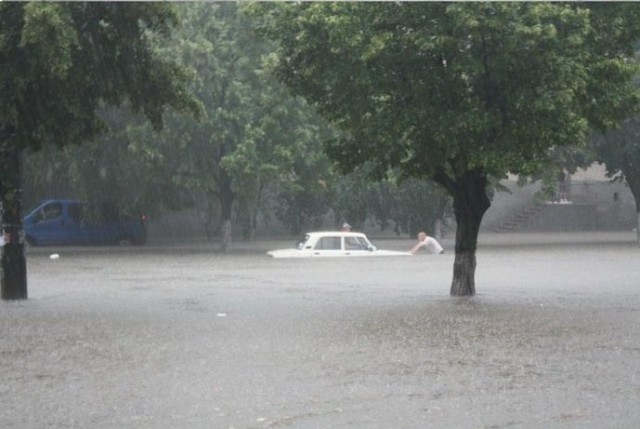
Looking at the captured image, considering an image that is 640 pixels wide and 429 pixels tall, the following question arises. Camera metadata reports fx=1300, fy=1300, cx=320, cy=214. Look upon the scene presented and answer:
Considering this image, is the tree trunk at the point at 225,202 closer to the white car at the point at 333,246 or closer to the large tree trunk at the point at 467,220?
the white car at the point at 333,246

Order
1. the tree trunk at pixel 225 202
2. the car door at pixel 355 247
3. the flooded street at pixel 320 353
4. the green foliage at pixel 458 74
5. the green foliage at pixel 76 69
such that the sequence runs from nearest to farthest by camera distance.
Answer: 1. the flooded street at pixel 320 353
2. the green foliage at pixel 76 69
3. the green foliage at pixel 458 74
4. the car door at pixel 355 247
5. the tree trunk at pixel 225 202

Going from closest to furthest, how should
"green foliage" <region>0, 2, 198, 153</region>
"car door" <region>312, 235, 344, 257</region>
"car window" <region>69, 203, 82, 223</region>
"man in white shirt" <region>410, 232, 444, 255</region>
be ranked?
"green foliage" <region>0, 2, 198, 153</region>, "car door" <region>312, 235, 344, 257</region>, "man in white shirt" <region>410, 232, 444, 255</region>, "car window" <region>69, 203, 82, 223</region>

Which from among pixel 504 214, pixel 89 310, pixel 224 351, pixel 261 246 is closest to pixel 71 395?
pixel 224 351

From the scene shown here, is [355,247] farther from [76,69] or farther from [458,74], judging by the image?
[76,69]

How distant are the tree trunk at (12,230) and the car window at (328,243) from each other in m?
16.6

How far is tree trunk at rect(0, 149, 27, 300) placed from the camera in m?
24.3

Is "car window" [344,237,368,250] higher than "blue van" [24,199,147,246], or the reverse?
"blue van" [24,199,147,246]

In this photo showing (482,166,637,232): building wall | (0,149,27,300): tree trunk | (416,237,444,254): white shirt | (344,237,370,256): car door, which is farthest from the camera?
(482,166,637,232): building wall

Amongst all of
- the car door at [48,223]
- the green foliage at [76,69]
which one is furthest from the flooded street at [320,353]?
the car door at [48,223]

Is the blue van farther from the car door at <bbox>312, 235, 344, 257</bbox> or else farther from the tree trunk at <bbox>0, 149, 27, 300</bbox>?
the tree trunk at <bbox>0, 149, 27, 300</bbox>

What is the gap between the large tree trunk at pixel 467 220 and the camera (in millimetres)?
25328

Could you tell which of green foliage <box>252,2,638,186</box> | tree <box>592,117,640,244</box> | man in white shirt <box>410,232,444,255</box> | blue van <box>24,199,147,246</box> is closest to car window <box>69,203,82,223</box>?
blue van <box>24,199,147,246</box>

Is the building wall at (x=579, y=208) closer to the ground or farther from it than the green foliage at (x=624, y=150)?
closer to the ground

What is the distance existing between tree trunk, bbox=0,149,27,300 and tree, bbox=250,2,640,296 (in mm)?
5423
